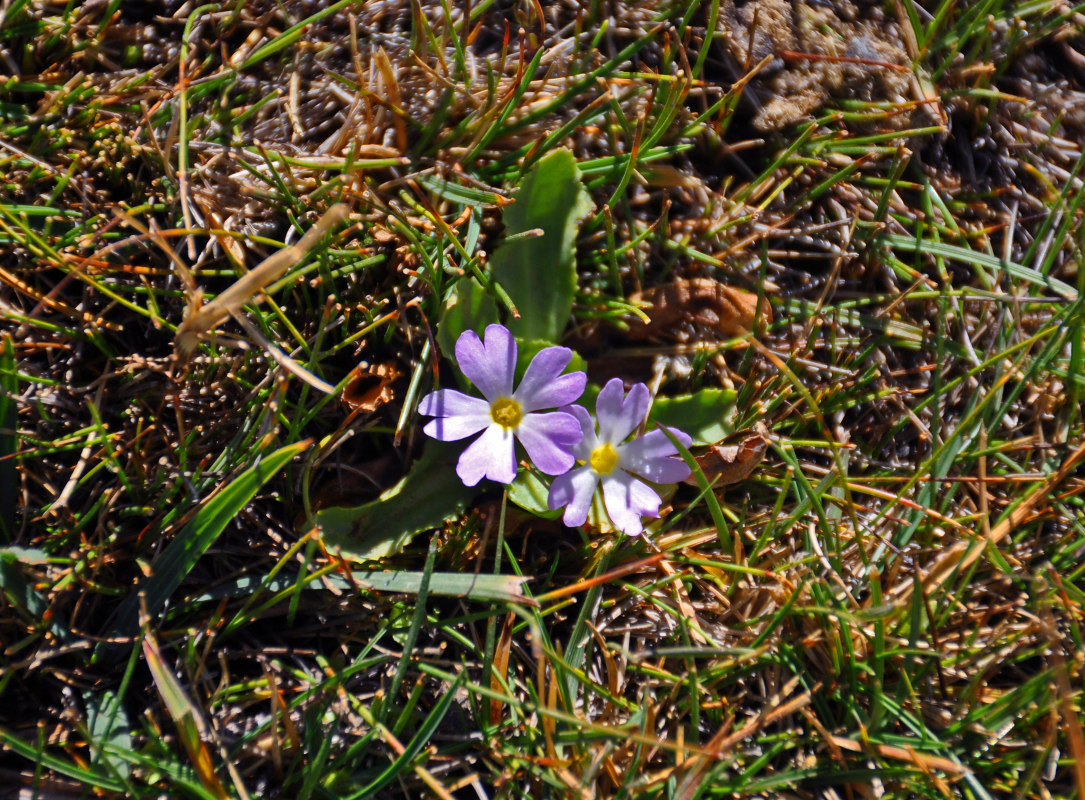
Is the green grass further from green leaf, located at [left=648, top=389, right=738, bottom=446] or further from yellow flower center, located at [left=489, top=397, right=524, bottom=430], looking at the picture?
yellow flower center, located at [left=489, top=397, right=524, bottom=430]

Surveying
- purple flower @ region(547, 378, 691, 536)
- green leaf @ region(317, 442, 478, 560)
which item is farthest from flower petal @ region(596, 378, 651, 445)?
green leaf @ region(317, 442, 478, 560)

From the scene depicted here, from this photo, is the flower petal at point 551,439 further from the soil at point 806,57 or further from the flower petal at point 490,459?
the soil at point 806,57

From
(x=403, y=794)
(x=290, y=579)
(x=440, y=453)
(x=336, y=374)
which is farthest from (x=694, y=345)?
(x=403, y=794)

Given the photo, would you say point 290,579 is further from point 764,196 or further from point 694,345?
point 764,196

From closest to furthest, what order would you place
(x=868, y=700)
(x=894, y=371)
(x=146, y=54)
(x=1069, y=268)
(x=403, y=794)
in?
(x=403, y=794)
(x=868, y=700)
(x=146, y=54)
(x=894, y=371)
(x=1069, y=268)

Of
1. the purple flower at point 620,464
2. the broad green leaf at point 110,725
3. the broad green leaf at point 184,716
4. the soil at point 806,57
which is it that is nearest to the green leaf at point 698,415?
the purple flower at point 620,464

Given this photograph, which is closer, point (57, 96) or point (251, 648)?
point (251, 648)
